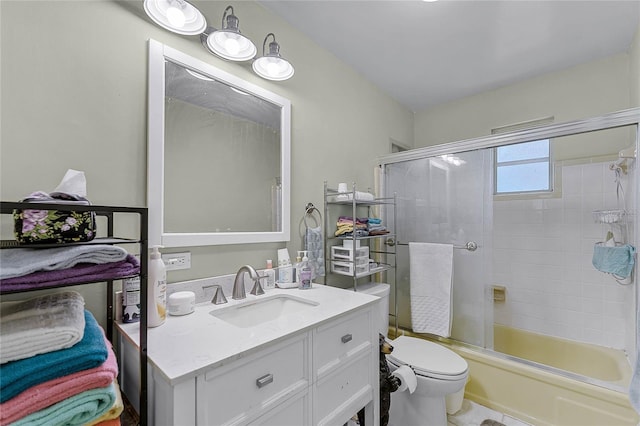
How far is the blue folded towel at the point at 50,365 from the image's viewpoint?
0.53 m

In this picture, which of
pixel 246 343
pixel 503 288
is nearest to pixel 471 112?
pixel 503 288

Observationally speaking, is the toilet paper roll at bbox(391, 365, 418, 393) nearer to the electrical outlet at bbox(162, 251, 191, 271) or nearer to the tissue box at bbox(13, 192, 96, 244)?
the electrical outlet at bbox(162, 251, 191, 271)

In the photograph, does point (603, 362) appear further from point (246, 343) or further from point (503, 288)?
point (246, 343)

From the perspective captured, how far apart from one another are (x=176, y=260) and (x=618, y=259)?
231cm

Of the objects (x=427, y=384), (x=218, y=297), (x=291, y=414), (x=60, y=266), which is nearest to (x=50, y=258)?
(x=60, y=266)

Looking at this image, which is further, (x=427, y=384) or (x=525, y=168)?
(x=525, y=168)

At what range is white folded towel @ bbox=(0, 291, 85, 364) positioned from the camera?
554 millimetres

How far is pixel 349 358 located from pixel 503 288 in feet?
6.05

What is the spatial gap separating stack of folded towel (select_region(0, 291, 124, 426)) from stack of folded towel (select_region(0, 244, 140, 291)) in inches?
3.9

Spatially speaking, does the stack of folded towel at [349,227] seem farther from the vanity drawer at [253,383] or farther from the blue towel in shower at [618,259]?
the blue towel in shower at [618,259]

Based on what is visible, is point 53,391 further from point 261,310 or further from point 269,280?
point 269,280

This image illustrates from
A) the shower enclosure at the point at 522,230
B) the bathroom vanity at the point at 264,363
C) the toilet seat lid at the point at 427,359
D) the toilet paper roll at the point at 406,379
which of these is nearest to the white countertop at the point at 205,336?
the bathroom vanity at the point at 264,363

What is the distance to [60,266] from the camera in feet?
2.05

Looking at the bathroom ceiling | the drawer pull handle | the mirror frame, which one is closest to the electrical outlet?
the mirror frame
